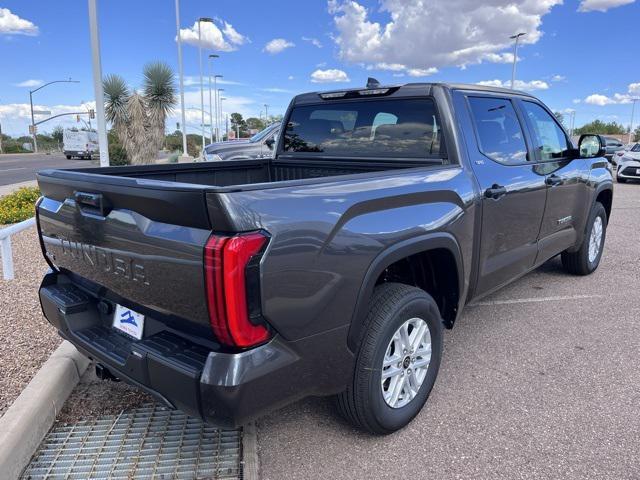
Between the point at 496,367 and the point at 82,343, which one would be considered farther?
the point at 496,367

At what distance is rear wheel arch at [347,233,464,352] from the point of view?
2379 millimetres

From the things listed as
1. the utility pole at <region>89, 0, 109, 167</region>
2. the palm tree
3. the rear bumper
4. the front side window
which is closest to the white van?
the palm tree

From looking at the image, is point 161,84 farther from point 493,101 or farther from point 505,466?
point 505,466

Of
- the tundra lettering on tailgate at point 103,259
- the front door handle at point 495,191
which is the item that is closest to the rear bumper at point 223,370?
the tundra lettering on tailgate at point 103,259

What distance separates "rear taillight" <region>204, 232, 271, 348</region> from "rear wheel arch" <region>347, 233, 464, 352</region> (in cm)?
63

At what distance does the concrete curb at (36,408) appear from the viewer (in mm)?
2371

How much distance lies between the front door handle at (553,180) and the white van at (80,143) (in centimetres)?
4271

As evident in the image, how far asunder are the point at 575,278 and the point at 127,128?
21.1m

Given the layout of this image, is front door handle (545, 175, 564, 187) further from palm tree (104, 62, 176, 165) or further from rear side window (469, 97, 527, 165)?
palm tree (104, 62, 176, 165)

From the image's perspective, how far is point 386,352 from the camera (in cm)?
258

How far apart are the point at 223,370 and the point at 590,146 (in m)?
4.49

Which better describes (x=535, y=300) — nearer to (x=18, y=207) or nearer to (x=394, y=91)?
(x=394, y=91)

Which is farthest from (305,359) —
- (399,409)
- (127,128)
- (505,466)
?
(127,128)

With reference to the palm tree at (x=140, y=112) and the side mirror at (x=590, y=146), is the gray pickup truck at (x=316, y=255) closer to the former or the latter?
the side mirror at (x=590, y=146)
